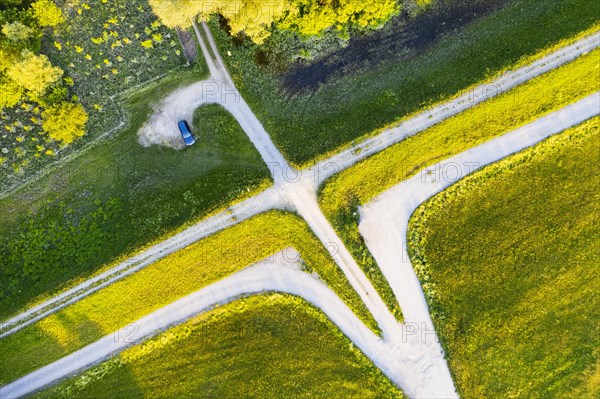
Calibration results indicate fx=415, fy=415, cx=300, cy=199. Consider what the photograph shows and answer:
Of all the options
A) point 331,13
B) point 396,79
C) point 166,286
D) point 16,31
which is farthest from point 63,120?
point 396,79

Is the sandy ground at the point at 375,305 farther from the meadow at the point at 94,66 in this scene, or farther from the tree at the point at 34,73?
the tree at the point at 34,73

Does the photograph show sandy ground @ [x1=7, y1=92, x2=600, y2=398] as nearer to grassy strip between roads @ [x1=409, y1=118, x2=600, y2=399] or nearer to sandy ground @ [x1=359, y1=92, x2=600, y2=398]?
sandy ground @ [x1=359, y1=92, x2=600, y2=398]

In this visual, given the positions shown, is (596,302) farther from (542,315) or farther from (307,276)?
(307,276)

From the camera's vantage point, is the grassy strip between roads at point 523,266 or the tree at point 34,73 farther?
the grassy strip between roads at point 523,266

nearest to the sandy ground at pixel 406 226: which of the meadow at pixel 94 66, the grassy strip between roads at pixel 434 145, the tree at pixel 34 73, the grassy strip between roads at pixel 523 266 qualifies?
the grassy strip between roads at pixel 434 145

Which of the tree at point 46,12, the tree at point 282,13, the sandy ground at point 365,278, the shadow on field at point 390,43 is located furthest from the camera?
the shadow on field at point 390,43

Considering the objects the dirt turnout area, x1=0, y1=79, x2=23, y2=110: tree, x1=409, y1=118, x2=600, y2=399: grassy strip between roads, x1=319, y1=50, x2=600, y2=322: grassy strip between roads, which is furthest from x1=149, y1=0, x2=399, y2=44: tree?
x1=409, y1=118, x2=600, y2=399: grassy strip between roads

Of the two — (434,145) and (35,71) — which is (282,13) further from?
(35,71)
